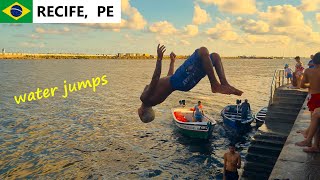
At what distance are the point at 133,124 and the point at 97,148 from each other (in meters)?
8.25

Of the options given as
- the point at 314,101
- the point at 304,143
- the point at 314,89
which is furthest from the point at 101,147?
the point at 314,89

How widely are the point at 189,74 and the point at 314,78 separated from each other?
4332 millimetres

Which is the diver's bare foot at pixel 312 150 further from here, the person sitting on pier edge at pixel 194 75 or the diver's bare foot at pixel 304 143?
the person sitting on pier edge at pixel 194 75

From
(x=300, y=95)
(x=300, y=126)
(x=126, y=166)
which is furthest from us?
(x=126, y=166)

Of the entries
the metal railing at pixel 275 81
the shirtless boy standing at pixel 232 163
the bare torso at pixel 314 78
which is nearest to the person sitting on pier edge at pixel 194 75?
the bare torso at pixel 314 78

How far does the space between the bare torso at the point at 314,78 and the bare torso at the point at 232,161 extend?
4884 millimetres

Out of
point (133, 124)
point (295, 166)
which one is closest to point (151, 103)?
point (295, 166)

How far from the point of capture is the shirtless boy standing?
11398 millimetres

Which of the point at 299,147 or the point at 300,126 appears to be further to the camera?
the point at 300,126

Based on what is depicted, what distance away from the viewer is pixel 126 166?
19688 mm

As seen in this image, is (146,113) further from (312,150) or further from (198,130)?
(198,130)

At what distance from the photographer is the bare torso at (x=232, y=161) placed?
449 inches

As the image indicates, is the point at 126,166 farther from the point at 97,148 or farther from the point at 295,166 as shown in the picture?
the point at 295,166

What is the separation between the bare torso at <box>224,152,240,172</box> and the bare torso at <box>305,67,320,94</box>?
4884 mm
